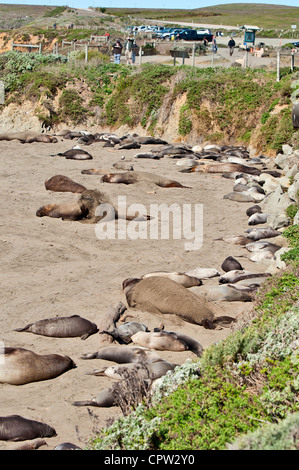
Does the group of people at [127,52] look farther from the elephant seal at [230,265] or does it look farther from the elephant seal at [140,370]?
the elephant seal at [140,370]

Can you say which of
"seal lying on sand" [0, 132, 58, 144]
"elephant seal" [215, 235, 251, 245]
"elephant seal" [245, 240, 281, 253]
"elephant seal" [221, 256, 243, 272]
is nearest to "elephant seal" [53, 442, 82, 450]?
"elephant seal" [221, 256, 243, 272]

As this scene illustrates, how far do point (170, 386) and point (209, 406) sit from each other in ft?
1.86

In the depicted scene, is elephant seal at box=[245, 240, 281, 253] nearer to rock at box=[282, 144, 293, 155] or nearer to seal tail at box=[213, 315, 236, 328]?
seal tail at box=[213, 315, 236, 328]

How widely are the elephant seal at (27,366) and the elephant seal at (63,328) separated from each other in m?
0.83

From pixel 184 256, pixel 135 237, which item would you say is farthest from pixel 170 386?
pixel 135 237

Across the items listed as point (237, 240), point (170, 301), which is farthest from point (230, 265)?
point (170, 301)

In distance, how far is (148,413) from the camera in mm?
4562

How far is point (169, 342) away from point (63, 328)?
4.43 ft

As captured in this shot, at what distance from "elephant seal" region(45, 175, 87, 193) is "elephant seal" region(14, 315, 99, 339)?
7450 mm

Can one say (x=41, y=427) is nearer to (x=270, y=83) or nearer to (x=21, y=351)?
(x=21, y=351)

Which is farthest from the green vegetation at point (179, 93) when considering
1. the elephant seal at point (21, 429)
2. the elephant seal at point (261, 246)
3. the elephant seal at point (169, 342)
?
the elephant seal at point (21, 429)

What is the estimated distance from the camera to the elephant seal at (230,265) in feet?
30.4

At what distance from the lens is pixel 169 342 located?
659 centimetres

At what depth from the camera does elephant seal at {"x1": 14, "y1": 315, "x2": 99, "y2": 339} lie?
22.8 feet
